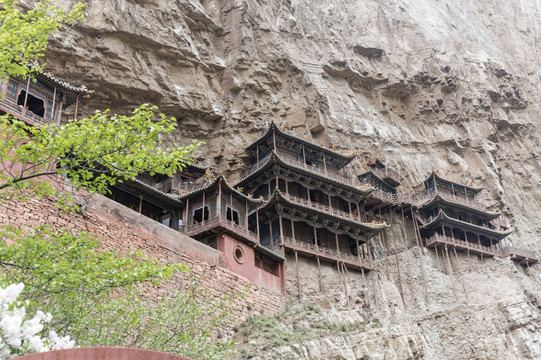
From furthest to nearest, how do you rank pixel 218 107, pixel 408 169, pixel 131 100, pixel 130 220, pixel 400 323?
1. pixel 408 169
2. pixel 218 107
3. pixel 131 100
4. pixel 400 323
5. pixel 130 220

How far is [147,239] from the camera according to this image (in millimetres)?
21484

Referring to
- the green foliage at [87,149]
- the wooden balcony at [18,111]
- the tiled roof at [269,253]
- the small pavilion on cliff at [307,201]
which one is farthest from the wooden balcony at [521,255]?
the green foliage at [87,149]

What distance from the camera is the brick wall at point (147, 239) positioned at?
18.1 metres

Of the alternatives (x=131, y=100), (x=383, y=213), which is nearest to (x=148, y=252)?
(x=131, y=100)

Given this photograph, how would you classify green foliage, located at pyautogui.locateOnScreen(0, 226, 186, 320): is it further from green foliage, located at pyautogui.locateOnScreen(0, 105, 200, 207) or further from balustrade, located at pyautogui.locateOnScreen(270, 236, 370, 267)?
balustrade, located at pyautogui.locateOnScreen(270, 236, 370, 267)

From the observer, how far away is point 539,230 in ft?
156

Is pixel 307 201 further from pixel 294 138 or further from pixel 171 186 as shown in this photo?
pixel 171 186

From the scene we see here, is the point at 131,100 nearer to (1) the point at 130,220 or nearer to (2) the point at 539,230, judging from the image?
(1) the point at 130,220

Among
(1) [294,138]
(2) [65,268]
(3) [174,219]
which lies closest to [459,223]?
(1) [294,138]

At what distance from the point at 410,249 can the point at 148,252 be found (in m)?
20.9

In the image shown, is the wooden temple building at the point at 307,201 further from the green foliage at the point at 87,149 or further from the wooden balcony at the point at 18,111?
the green foliage at the point at 87,149

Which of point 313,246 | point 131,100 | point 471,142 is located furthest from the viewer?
point 471,142

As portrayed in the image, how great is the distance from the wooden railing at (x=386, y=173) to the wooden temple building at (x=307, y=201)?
280cm

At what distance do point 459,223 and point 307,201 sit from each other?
13189 millimetres
